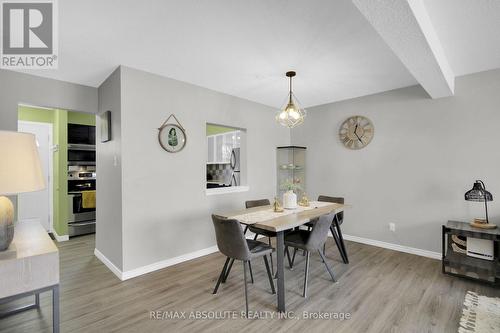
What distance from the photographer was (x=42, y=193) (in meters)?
4.55

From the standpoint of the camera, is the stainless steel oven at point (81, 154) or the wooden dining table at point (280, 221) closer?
the wooden dining table at point (280, 221)

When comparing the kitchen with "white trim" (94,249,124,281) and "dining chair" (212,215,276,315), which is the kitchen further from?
"dining chair" (212,215,276,315)

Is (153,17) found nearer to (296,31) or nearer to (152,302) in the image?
(296,31)

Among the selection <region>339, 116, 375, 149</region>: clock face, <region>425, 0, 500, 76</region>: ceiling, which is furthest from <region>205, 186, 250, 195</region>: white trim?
<region>425, 0, 500, 76</region>: ceiling

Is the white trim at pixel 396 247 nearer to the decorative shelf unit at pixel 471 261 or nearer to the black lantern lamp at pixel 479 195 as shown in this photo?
the decorative shelf unit at pixel 471 261

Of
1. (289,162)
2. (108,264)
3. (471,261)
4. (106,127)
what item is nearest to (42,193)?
(108,264)

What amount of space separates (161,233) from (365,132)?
3.49 meters

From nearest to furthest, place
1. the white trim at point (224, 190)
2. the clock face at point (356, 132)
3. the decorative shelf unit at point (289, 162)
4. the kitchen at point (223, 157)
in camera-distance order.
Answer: the white trim at point (224, 190) → the clock face at point (356, 132) → the decorative shelf unit at point (289, 162) → the kitchen at point (223, 157)

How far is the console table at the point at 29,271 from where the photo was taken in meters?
1.30

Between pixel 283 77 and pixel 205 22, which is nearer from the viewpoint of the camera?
pixel 205 22

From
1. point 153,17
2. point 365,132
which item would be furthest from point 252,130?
point 153,17

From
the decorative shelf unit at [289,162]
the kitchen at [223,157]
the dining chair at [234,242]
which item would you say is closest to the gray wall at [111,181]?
the dining chair at [234,242]

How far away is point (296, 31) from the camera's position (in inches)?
83.7

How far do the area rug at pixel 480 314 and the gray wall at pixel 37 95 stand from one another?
4.69 meters
